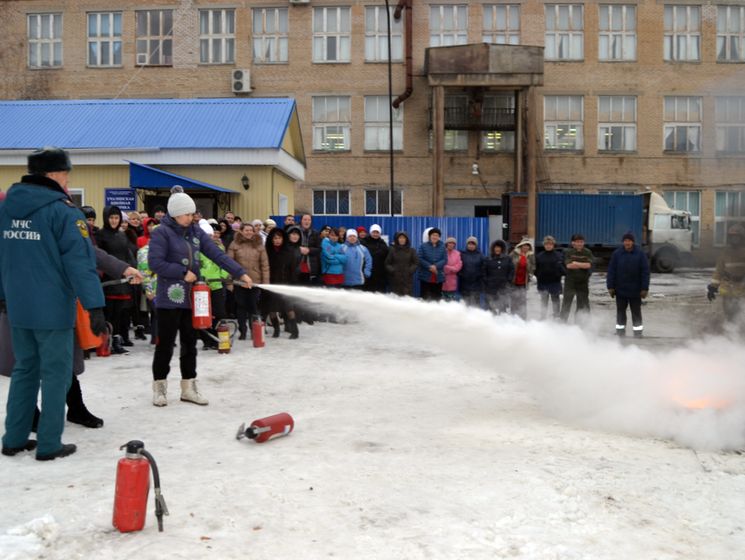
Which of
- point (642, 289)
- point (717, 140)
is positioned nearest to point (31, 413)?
point (717, 140)

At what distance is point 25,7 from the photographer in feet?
122

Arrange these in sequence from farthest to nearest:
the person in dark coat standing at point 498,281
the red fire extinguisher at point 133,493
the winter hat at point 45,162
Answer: the person in dark coat standing at point 498,281
the winter hat at point 45,162
the red fire extinguisher at point 133,493

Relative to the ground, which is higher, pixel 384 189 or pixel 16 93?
pixel 16 93

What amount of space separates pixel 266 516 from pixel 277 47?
35014mm

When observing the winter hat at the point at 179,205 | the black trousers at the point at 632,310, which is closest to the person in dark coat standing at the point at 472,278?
the black trousers at the point at 632,310

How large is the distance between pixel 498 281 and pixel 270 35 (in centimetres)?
2694

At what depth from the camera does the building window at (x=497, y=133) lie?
1405 inches

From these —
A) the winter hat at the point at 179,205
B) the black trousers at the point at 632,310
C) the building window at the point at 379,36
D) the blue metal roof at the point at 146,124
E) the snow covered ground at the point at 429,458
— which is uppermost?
the building window at the point at 379,36

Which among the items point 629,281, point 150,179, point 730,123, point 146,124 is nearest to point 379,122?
point 146,124

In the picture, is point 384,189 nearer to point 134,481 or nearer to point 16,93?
point 16,93

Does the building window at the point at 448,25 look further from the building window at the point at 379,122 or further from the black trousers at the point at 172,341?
the black trousers at the point at 172,341

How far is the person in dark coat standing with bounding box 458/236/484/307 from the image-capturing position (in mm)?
13914

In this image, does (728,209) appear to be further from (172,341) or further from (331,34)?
(331,34)

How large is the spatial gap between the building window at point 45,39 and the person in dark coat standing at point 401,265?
3052cm
